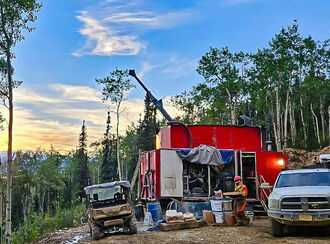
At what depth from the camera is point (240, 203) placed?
13.6 meters

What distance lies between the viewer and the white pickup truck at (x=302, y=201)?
9789 mm

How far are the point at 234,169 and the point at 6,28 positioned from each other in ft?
44.6

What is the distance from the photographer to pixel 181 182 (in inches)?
698

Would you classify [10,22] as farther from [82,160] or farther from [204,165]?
[82,160]

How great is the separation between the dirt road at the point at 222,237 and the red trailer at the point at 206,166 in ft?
15.8

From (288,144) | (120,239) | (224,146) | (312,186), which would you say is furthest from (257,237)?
(288,144)

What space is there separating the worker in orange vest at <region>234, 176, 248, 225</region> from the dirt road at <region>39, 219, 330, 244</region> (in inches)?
30.6

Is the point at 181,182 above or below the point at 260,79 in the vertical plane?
below

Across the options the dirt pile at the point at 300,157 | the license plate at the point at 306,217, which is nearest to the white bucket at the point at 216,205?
the license plate at the point at 306,217

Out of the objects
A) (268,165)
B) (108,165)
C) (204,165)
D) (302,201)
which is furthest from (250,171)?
(108,165)

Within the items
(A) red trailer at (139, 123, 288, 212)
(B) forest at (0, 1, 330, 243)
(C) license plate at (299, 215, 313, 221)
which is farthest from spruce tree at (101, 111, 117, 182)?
(C) license plate at (299, 215, 313, 221)

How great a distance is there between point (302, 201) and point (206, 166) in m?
8.91

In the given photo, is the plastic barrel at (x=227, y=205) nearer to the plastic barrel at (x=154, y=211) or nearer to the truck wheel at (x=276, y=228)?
the plastic barrel at (x=154, y=211)

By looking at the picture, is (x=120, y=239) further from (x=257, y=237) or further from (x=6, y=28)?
(x=6, y=28)
